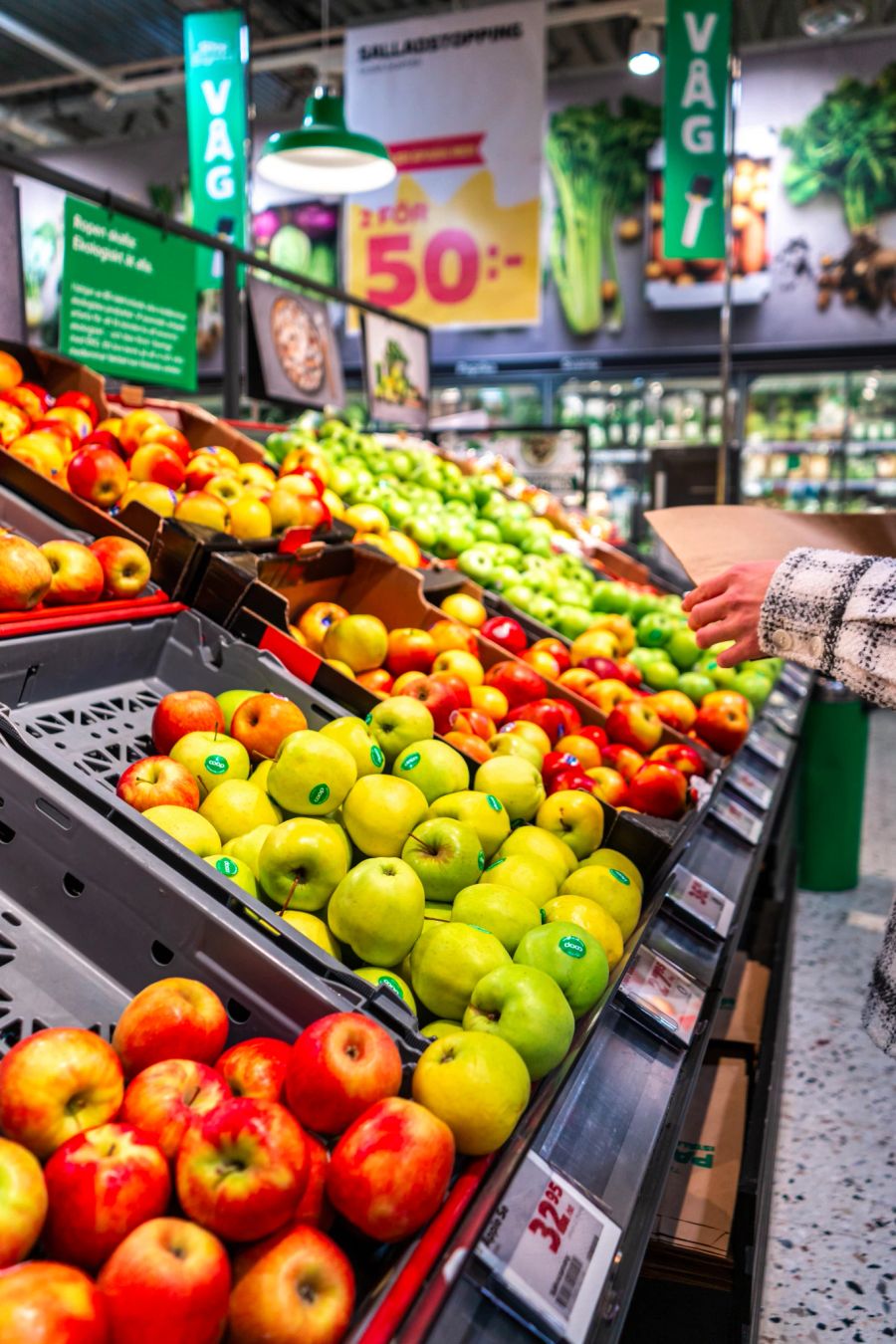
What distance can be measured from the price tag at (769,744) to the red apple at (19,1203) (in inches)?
89.7

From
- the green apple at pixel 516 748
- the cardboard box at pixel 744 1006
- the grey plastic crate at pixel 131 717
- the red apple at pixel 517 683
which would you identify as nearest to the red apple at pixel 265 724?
the grey plastic crate at pixel 131 717

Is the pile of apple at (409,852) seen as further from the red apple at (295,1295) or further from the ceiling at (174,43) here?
the ceiling at (174,43)

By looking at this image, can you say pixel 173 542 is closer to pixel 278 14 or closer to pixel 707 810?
pixel 707 810

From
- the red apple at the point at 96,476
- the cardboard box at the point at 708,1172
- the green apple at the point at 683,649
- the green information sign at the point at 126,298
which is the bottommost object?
the cardboard box at the point at 708,1172

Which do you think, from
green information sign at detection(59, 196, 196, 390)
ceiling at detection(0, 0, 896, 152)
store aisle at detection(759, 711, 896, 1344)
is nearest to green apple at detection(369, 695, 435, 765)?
store aisle at detection(759, 711, 896, 1344)

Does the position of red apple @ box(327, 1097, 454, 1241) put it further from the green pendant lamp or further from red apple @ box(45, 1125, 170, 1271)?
the green pendant lamp

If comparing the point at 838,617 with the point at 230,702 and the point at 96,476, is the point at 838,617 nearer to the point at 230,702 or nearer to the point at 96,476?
the point at 230,702

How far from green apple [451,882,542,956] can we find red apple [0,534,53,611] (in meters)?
0.82

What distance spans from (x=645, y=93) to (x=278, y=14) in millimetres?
3879

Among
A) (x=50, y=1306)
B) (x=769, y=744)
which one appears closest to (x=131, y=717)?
(x=50, y=1306)

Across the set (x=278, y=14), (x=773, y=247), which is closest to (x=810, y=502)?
(x=773, y=247)

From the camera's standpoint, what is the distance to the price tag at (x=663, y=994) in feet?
4.15

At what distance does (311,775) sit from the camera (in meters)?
1.36

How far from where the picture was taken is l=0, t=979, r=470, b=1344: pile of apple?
0.69 m
